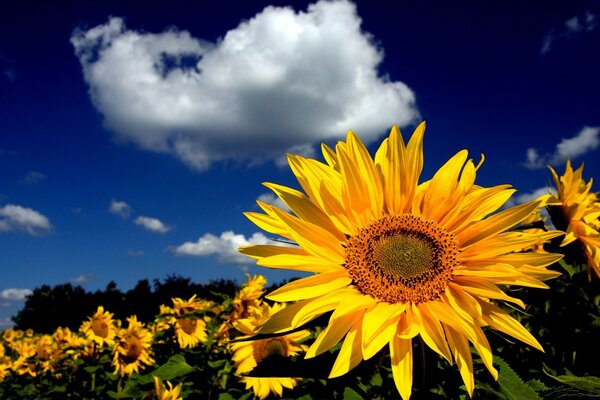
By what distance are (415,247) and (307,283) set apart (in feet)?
1.86

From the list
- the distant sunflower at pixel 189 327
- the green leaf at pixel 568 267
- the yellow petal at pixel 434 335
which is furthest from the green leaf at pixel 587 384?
the distant sunflower at pixel 189 327

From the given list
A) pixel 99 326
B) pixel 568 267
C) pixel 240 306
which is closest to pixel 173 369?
pixel 240 306

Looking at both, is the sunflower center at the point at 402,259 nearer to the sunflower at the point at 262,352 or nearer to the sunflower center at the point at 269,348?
the sunflower at the point at 262,352

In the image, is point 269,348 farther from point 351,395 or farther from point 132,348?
point 132,348

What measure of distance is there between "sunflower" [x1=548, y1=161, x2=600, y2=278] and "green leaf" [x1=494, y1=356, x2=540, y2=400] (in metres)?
2.24

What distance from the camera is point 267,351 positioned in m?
5.49

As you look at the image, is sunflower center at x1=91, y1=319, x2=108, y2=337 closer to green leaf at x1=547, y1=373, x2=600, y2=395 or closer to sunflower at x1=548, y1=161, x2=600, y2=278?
sunflower at x1=548, y1=161, x2=600, y2=278

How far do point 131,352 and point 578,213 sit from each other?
7410mm

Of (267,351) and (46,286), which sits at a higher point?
(46,286)

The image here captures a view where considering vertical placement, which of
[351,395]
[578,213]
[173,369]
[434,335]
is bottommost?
[351,395]

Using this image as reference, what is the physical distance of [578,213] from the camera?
13.3 ft

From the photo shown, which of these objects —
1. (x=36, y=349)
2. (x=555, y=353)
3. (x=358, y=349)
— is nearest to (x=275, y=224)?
(x=358, y=349)

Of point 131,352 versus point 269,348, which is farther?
point 131,352

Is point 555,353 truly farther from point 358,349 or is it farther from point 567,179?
point 358,349
